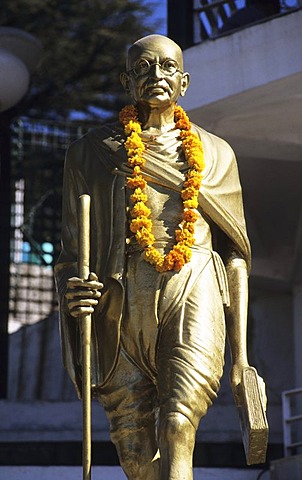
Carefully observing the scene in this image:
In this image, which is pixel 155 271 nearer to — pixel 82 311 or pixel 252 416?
pixel 82 311

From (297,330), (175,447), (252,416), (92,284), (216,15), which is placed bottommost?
(175,447)

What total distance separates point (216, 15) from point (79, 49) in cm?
415

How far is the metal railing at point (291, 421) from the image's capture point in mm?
13781

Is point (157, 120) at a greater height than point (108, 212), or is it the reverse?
point (157, 120)

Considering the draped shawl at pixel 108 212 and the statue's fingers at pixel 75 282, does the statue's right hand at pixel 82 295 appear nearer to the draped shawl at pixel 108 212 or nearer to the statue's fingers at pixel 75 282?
the statue's fingers at pixel 75 282

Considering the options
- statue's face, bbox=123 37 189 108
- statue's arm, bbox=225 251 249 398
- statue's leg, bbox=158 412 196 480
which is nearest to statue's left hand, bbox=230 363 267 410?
statue's arm, bbox=225 251 249 398

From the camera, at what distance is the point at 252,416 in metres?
8.62

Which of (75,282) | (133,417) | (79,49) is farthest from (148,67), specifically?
(79,49)

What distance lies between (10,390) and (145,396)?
7684mm

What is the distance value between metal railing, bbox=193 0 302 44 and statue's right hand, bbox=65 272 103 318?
16.3ft

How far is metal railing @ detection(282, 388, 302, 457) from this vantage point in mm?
13781

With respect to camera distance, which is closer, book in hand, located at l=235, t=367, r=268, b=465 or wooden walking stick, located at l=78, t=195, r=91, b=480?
wooden walking stick, located at l=78, t=195, r=91, b=480

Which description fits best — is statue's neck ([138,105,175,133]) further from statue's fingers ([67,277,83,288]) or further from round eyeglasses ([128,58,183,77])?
statue's fingers ([67,277,83,288])

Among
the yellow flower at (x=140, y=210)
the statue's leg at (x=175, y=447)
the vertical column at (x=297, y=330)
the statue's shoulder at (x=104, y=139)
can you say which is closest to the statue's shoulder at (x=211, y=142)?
the statue's shoulder at (x=104, y=139)
